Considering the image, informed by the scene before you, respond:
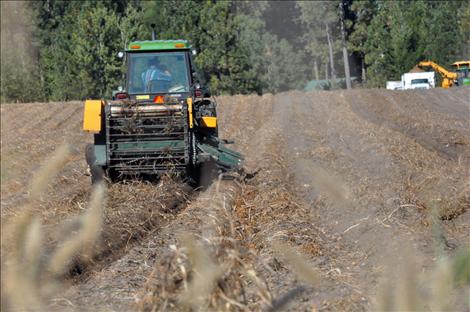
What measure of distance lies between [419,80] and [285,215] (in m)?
36.9

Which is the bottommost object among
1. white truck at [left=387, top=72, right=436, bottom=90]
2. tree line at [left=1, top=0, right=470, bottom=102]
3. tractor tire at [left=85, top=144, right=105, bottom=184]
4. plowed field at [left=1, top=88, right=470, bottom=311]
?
plowed field at [left=1, top=88, right=470, bottom=311]

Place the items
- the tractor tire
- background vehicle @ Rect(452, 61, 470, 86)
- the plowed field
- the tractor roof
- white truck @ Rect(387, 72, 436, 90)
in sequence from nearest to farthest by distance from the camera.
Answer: the plowed field < the tractor tire < the tractor roof < background vehicle @ Rect(452, 61, 470, 86) < white truck @ Rect(387, 72, 436, 90)

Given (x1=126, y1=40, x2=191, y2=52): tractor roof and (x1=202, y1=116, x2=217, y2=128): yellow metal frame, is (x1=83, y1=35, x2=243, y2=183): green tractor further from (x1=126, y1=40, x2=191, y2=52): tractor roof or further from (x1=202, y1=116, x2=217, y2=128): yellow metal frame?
(x1=126, y1=40, x2=191, y2=52): tractor roof

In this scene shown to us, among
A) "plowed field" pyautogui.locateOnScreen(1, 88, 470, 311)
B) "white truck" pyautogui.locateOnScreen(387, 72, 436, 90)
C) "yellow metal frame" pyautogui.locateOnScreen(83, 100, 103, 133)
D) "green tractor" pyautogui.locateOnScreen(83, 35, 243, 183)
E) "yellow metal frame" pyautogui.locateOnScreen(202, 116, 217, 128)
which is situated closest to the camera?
"plowed field" pyautogui.locateOnScreen(1, 88, 470, 311)

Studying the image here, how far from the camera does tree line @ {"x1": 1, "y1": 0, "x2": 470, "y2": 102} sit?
151 feet

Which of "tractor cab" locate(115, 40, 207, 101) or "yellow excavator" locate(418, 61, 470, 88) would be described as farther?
"yellow excavator" locate(418, 61, 470, 88)

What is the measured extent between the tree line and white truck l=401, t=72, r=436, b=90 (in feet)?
12.8

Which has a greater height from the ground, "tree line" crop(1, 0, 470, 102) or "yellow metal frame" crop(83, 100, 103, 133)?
"tree line" crop(1, 0, 470, 102)

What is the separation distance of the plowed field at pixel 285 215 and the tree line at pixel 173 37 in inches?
927

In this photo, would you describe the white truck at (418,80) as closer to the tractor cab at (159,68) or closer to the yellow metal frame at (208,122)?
the tractor cab at (159,68)

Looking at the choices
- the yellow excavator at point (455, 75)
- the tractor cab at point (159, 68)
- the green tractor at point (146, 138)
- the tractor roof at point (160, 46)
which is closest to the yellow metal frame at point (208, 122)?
the green tractor at point (146, 138)

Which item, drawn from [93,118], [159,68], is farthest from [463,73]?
[93,118]

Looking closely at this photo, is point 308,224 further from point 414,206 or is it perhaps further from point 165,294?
point 165,294

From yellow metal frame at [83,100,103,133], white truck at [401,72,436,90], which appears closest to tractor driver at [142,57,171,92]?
yellow metal frame at [83,100,103,133]
